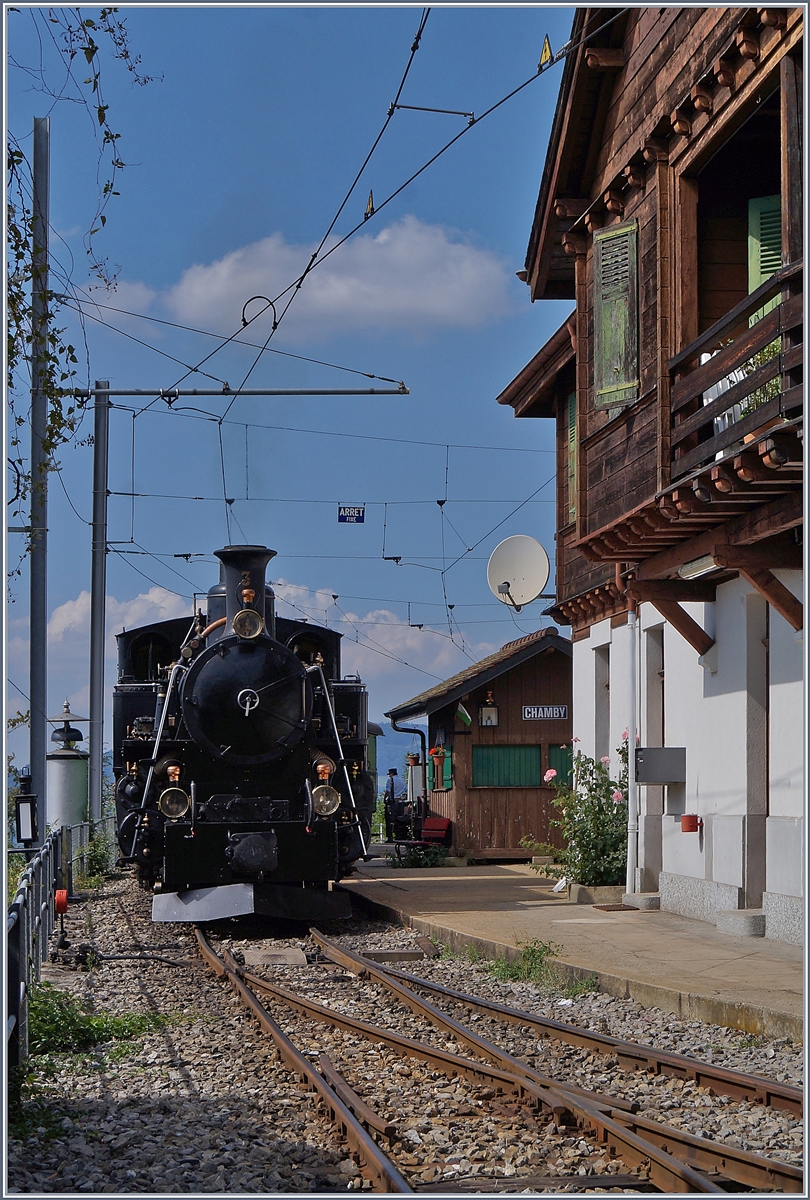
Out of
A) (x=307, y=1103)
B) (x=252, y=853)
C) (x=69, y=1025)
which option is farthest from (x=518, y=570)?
(x=307, y=1103)

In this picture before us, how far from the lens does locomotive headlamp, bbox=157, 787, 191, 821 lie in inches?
→ 499

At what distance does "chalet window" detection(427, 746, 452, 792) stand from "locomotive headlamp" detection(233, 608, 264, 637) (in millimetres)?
10693

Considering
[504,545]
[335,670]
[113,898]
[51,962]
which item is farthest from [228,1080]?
[504,545]

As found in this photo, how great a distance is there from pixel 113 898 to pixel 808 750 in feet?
41.8

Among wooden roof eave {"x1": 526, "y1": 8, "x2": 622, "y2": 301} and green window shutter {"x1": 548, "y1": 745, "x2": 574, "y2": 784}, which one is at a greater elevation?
wooden roof eave {"x1": 526, "y1": 8, "x2": 622, "y2": 301}

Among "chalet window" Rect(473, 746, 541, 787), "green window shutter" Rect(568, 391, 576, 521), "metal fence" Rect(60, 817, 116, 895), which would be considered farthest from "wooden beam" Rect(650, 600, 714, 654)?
"chalet window" Rect(473, 746, 541, 787)

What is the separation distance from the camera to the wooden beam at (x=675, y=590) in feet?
39.9

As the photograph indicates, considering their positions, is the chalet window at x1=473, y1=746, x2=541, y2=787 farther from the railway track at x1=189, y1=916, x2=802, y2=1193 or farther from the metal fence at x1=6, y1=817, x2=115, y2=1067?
the railway track at x1=189, y1=916, x2=802, y2=1193

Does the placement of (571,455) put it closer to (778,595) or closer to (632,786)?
(632,786)

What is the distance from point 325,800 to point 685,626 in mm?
3885

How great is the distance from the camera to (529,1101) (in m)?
5.83

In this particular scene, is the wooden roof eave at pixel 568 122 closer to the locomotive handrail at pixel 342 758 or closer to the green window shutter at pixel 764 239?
the green window shutter at pixel 764 239

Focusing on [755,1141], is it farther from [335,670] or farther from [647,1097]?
[335,670]

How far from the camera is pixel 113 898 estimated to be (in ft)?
53.8
